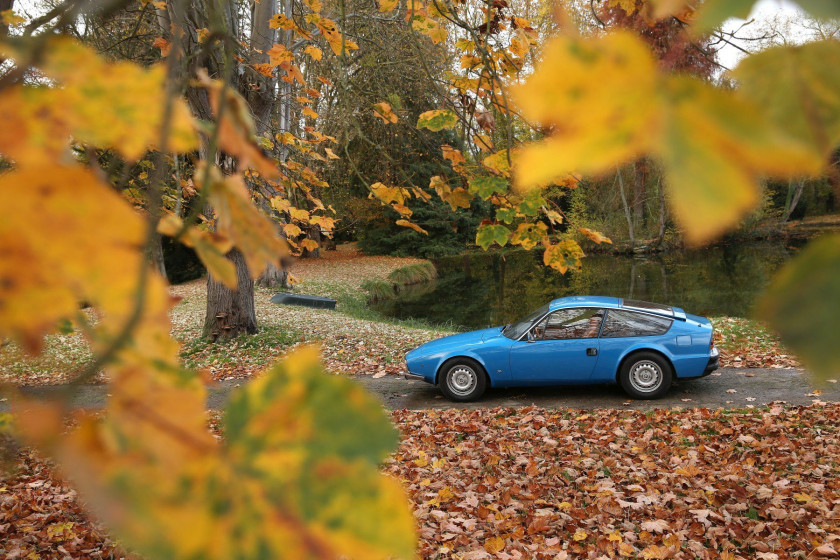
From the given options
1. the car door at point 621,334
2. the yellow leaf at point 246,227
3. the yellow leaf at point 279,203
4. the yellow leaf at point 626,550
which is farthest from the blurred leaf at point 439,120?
the car door at point 621,334

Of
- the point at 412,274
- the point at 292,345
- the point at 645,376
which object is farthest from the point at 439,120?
the point at 412,274

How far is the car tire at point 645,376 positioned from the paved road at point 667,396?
0.36ft

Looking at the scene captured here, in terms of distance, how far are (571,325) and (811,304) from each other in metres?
6.29

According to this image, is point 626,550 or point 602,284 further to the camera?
point 602,284

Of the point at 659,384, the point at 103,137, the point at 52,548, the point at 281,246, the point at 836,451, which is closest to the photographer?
the point at 103,137

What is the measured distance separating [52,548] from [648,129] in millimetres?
3892

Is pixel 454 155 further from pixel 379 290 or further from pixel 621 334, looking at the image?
pixel 379 290

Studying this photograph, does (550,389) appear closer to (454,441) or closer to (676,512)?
(454,441)

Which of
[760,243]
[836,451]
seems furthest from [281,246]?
[760,243]

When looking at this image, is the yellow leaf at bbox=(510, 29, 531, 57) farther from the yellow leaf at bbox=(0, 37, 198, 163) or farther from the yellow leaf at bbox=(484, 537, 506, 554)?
the yellow leaf at bbox=(0, 37, 198, 163)

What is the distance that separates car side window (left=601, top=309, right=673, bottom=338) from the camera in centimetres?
627

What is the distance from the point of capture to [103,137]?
386mm

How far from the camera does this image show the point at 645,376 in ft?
20.6

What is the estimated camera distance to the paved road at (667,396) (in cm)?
604
